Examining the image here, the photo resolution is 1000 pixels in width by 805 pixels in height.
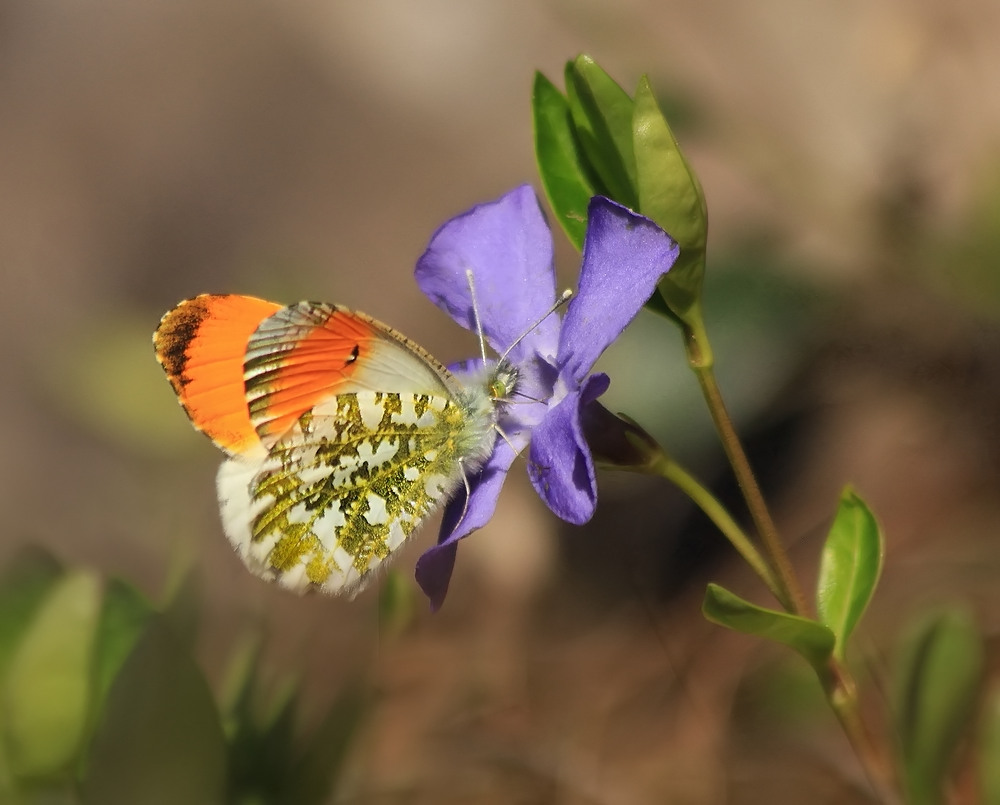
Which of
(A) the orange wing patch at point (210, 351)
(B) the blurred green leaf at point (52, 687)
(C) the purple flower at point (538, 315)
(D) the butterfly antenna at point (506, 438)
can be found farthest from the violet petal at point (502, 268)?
(B) the blurred green leaf at point (52, 687)

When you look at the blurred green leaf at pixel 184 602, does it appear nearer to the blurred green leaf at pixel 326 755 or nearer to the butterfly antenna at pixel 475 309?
the blurred green leaf at pixel 326 755

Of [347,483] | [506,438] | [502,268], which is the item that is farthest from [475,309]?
[347,483]

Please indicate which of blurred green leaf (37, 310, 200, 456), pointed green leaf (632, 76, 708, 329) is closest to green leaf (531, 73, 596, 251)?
pointed green leaf (632, 76, 708, 329)

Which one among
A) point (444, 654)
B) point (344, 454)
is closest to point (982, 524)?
point (444, 654)

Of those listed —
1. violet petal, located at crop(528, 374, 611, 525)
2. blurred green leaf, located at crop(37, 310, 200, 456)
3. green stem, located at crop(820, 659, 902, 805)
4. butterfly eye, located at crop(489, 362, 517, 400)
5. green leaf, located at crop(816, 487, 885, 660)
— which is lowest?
blurred green leaf, located at crop(37, 310, 200, 456)

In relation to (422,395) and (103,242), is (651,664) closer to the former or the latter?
(422,395)

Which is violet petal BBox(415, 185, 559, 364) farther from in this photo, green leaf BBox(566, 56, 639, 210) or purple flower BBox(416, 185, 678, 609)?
green leaf BBox(566, 56, 639, 210)

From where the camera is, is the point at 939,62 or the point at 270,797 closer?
the point at 270,797
